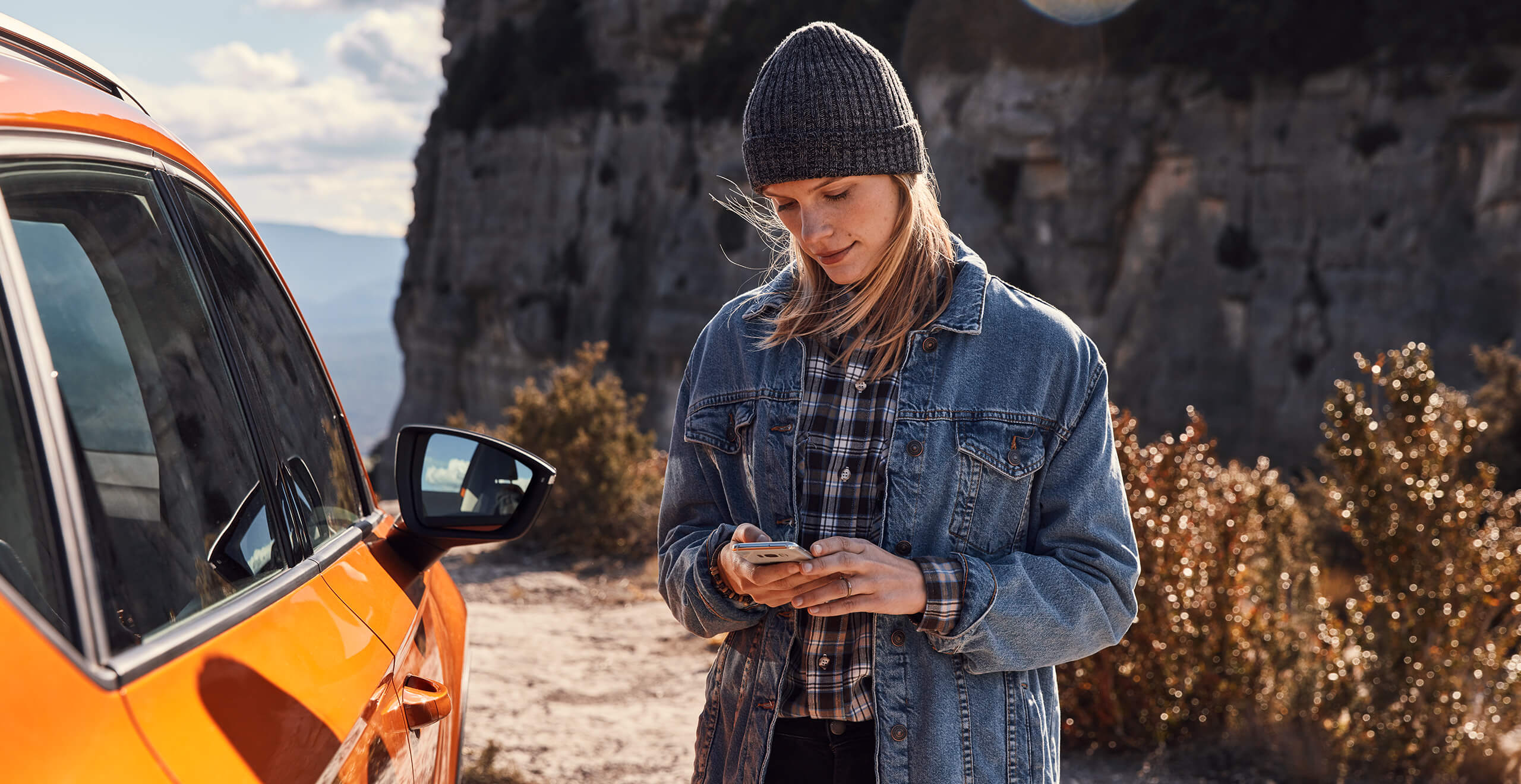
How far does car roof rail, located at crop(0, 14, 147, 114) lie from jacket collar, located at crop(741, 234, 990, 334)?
914 millimetres

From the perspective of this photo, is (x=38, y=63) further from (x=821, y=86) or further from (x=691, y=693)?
(x=691, y=693)

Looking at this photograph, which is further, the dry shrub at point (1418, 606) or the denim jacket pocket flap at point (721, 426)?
the dry shrub at point (1418, 606)

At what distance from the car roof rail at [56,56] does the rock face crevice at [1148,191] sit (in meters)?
18.0

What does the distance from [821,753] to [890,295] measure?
2.26 feet

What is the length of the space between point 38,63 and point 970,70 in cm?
2609

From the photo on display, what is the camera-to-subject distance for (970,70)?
84.2ft

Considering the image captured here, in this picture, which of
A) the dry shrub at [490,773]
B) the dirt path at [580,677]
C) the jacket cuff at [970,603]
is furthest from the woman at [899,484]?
the dirt path at [580,677]

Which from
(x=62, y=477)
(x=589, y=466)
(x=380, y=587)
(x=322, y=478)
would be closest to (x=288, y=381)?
(x=322, y=478)

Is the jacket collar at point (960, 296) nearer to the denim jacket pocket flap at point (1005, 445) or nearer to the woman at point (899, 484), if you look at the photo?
the woman at point (899, 484)

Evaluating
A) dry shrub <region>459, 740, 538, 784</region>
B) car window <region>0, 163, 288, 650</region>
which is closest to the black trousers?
car window <region>0, 163, 288, 650</region>

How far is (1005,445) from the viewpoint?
159 cm

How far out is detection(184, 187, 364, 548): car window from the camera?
5.06 feet

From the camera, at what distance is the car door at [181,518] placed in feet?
3.19

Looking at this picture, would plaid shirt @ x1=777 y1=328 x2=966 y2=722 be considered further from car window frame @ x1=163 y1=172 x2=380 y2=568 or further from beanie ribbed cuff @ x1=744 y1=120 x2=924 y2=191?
car window frame @ x1=163 y1=172 x2=380 y2=568
